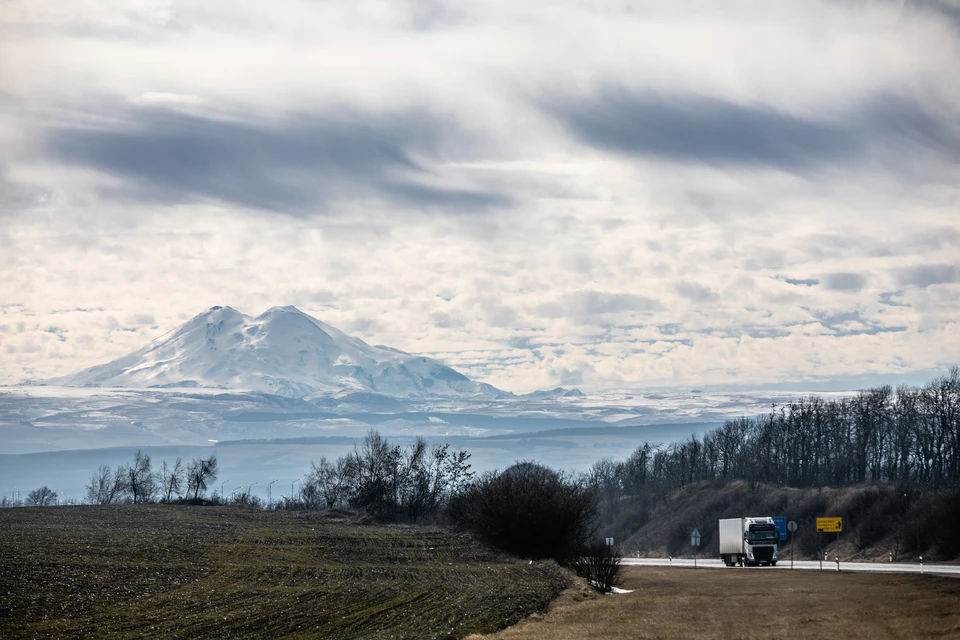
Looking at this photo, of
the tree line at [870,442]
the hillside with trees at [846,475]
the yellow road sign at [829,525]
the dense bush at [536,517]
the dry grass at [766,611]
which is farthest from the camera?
the tree line at [870,442]

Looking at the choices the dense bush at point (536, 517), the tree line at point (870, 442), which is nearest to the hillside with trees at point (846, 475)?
the tree line at point (870, 442)

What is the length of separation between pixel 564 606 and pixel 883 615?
53.5 ft

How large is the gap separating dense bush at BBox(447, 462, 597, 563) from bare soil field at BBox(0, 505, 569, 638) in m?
3.18

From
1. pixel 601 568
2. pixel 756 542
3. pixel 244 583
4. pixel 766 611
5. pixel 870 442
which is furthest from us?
pixel 870 442

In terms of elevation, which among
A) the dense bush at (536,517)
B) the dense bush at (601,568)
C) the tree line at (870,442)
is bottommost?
the dense bush at (601,568)

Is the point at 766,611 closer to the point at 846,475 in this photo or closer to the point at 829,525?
the point at 829,525

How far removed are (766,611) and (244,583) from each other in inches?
1090

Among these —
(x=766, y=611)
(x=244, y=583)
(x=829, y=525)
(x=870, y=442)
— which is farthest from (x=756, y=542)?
(x=870, y=442)

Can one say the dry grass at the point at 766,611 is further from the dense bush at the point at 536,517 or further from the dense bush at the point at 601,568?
the dense bush at the point at 536,517

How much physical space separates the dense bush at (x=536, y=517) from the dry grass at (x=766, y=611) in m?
18.4

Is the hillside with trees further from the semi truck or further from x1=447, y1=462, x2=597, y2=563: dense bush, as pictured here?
x1=447, y1=462, x2=597, y2=563: dense bush

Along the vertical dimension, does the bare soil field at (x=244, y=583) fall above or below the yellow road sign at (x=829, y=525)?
below

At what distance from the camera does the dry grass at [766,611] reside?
3862cm

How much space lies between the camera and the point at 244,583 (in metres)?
54.8
